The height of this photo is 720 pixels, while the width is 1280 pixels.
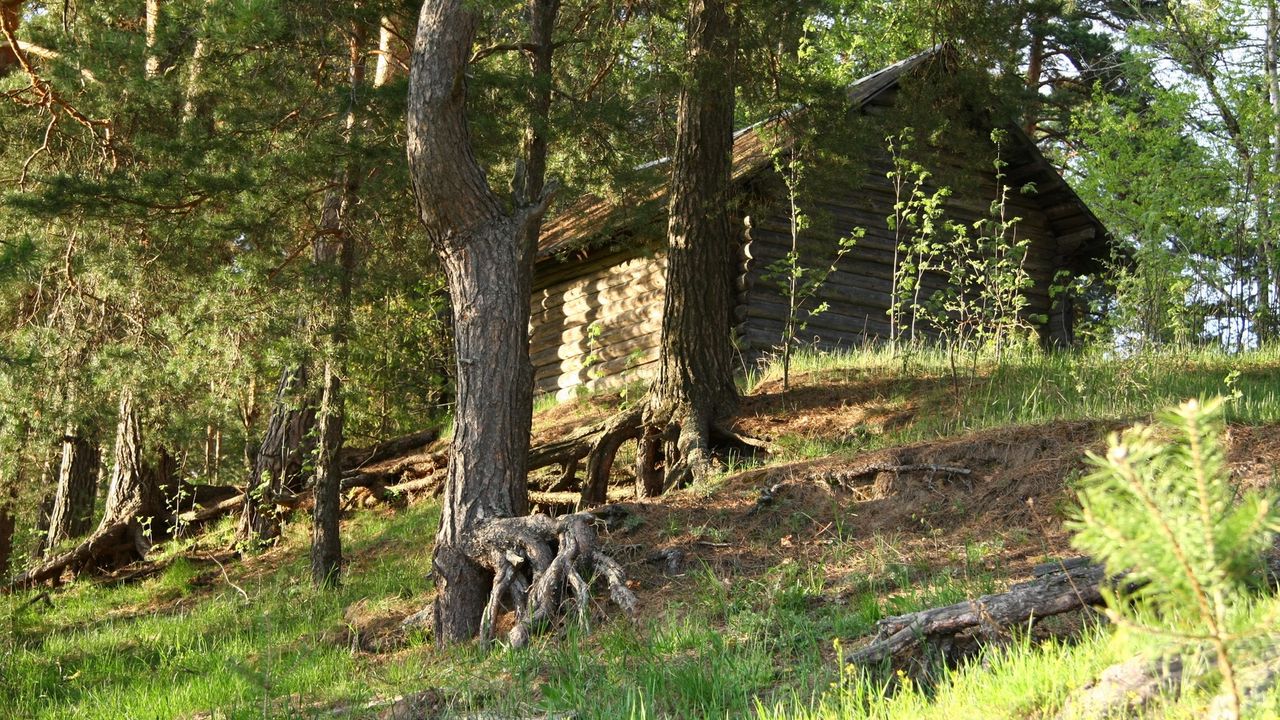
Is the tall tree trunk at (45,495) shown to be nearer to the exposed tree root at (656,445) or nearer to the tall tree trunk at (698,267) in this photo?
the exposed tree root at (656,445)

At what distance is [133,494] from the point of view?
598 inches

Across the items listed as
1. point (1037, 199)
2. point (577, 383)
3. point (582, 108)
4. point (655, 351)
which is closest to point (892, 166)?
point (1037, 199)

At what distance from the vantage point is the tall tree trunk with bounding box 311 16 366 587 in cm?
1052

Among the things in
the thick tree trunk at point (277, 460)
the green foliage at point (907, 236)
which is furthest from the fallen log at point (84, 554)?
the green foliage at point (907, 236)

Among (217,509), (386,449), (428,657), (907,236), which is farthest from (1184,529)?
(907,236)

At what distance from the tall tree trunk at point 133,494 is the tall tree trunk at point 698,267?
7031 mm

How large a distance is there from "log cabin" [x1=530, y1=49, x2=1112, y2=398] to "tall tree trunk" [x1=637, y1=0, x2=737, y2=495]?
93 centimetres

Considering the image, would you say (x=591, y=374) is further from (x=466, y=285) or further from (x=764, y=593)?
(x=764, y=593)

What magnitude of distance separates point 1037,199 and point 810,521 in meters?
12.2

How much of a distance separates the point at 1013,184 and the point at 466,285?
13164 millimetres

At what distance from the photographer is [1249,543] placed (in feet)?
7.53

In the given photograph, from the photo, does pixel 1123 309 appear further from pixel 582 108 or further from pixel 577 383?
pixel 577 383

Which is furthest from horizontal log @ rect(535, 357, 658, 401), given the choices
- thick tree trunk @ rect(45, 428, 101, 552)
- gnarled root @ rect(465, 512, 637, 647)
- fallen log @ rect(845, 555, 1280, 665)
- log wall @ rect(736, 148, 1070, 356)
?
fallen log @ rect(845, 555, 1280, 665)

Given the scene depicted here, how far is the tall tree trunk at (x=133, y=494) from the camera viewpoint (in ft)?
49.2
